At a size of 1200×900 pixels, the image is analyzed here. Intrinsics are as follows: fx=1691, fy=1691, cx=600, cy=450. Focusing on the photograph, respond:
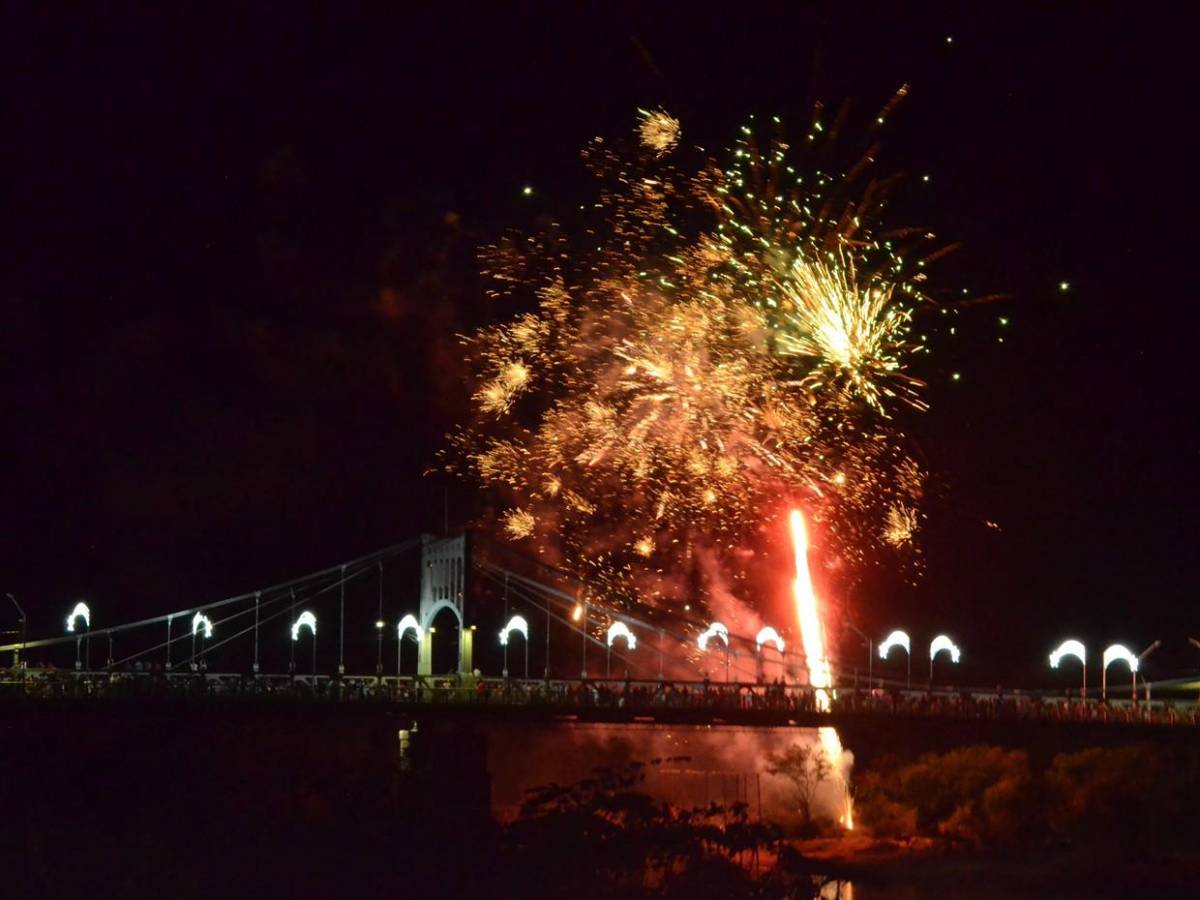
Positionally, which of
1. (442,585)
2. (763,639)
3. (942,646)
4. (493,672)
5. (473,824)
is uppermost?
(442,585)

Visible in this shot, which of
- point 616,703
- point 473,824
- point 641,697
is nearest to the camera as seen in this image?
point 473,824

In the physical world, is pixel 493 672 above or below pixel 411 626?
below

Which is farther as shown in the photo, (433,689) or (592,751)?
(592,751)

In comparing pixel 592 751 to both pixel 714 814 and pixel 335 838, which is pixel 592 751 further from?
pixel 335 838

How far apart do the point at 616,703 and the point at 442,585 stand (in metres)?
20.8

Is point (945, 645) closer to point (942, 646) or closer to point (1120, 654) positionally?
point (942, 646)

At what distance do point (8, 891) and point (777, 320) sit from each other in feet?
74.5

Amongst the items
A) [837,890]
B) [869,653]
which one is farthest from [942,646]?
[837,890]

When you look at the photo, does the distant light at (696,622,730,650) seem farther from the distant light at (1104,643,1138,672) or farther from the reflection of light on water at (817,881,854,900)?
the distant light at (1104,643,1138,672)

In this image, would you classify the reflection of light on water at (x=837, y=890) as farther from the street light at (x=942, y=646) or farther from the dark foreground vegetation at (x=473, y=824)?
the street light at (x=942, y=646)

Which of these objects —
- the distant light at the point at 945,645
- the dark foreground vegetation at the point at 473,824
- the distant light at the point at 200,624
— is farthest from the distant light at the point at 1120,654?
the distant light at the point at 200,624

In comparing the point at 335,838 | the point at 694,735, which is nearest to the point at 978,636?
the point at 694,735

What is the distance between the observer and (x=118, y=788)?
49781 mm

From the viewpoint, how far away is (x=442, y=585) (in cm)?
7012
